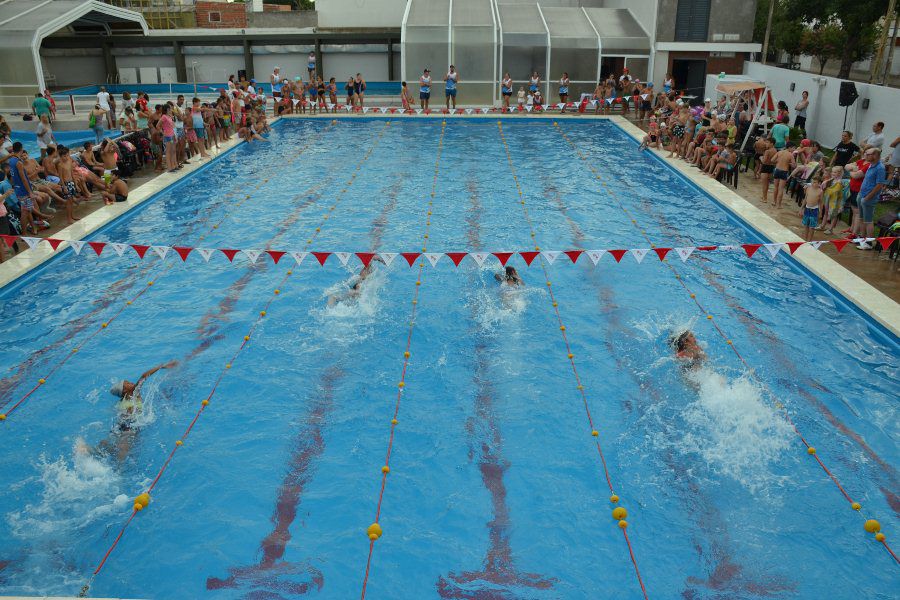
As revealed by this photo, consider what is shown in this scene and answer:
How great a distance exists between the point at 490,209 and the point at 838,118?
9.23 meters

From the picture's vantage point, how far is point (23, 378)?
728 centimetres

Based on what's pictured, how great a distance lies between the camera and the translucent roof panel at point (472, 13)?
79.4 ft

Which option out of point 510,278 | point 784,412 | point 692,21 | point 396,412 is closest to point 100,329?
point 396,412

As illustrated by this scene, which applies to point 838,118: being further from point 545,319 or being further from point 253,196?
point 253,196

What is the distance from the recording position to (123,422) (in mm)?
6496

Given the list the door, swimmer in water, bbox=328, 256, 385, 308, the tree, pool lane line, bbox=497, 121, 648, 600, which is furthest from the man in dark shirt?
the tree

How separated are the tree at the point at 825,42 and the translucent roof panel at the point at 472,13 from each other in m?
16.2

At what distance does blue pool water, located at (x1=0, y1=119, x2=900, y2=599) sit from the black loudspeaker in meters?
5.75

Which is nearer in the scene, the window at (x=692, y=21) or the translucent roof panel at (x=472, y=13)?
the translucent roof panel at (x=472, y=13)

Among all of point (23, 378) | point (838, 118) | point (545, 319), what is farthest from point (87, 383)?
point (838, 118)

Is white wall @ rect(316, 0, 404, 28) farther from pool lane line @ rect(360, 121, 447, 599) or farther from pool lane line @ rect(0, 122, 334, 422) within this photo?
pool lane line @ rect(360, 121, 447, 599)

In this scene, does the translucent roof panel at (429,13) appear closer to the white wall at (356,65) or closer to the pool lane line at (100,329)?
the white wall at (356,65)

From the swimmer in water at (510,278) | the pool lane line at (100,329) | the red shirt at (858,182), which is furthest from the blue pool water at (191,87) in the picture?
the red shirt at (858,182)

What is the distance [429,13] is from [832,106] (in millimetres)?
14431
